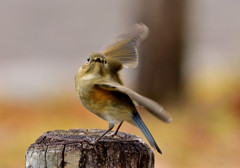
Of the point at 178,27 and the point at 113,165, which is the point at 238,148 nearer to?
the point at 178,27

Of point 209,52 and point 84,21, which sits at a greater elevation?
point 84,21

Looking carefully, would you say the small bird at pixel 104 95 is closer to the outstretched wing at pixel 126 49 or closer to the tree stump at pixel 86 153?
the tree stump at pixel 86 153

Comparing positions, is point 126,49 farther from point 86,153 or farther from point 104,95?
point 86,153

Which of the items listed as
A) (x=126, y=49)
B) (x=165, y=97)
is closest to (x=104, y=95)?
(x=126, y=49)

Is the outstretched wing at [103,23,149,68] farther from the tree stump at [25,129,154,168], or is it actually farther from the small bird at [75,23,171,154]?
the tree stump at [25,129,154,168]

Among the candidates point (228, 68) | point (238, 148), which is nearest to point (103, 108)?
point (238, 148)

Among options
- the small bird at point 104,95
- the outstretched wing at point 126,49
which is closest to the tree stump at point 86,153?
the small bird at point 104,95

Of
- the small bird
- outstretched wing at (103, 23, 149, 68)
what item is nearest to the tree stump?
the small bird
